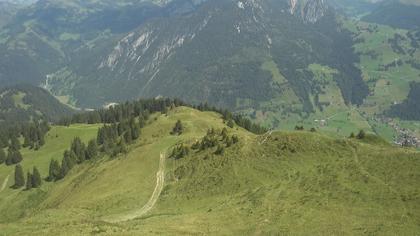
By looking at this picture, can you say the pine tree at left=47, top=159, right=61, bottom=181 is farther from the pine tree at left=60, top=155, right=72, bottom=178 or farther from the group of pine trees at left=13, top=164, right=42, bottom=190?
the group of pine trees at left=13, top=164, right=42, bottom=190

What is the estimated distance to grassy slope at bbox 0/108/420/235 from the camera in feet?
255

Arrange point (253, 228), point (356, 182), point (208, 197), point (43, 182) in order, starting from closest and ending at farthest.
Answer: point (253, 228), point (356, 182), point (208, 197), point (43, 182)

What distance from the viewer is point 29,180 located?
180500mm

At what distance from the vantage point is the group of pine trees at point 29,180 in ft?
593

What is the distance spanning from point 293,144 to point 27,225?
196 ft

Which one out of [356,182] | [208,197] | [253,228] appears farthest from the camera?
[208,197]

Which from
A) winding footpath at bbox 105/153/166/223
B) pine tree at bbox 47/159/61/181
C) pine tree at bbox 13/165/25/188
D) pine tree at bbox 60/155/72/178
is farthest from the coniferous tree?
pine tree at bbox 13/165/25/188

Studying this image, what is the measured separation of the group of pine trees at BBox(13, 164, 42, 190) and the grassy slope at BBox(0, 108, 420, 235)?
141ft

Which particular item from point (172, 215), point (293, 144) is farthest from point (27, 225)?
point (293, 144)

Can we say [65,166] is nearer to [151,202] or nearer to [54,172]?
[54,172]

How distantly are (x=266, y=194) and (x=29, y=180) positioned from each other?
114 metres

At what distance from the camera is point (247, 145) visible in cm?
12338

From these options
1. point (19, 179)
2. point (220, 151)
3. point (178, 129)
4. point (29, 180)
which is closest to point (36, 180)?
point (29, 180)

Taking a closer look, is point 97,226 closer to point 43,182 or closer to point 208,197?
point 208,197
